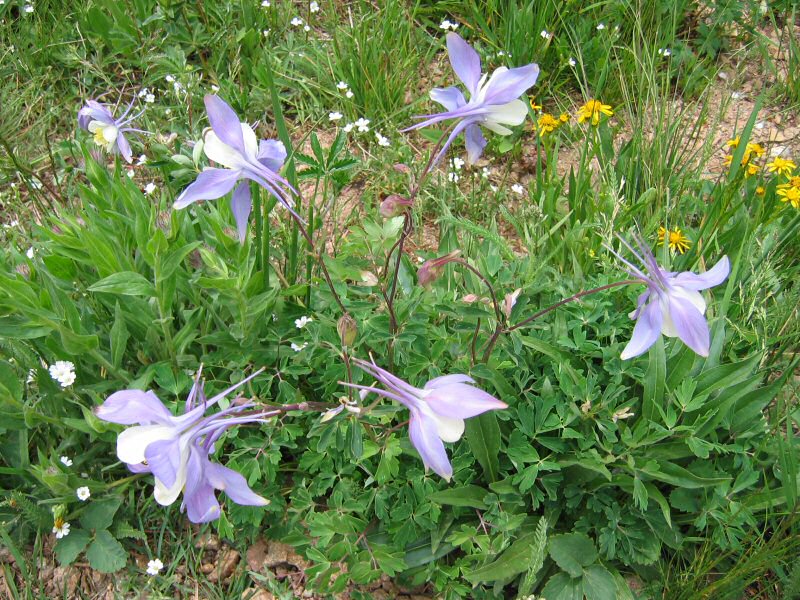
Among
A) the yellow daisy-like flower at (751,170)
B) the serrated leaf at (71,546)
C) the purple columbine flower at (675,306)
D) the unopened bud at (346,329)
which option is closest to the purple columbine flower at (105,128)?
the unopened bud at (346,329)

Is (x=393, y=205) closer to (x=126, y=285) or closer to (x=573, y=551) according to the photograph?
(x=126, y=285)

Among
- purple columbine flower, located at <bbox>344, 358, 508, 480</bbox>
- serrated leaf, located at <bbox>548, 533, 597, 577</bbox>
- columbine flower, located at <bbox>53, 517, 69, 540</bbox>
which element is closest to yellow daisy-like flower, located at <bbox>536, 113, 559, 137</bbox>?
serrated leaf, located at <bbox>548, 533, 597, 577</bbox>

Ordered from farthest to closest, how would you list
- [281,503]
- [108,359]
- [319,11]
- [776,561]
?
[319,11] → [108,359] → [281,503] → [776,561]

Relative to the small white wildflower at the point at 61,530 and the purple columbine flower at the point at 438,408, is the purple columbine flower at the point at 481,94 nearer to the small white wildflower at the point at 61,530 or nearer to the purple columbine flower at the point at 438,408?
the purple columbine flower at the point at 438,408

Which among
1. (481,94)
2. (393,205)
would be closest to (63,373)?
(393,205)

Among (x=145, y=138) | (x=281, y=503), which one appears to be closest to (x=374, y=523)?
(x=281, y=503)

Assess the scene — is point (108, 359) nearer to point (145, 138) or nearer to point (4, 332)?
point (4, 332)
